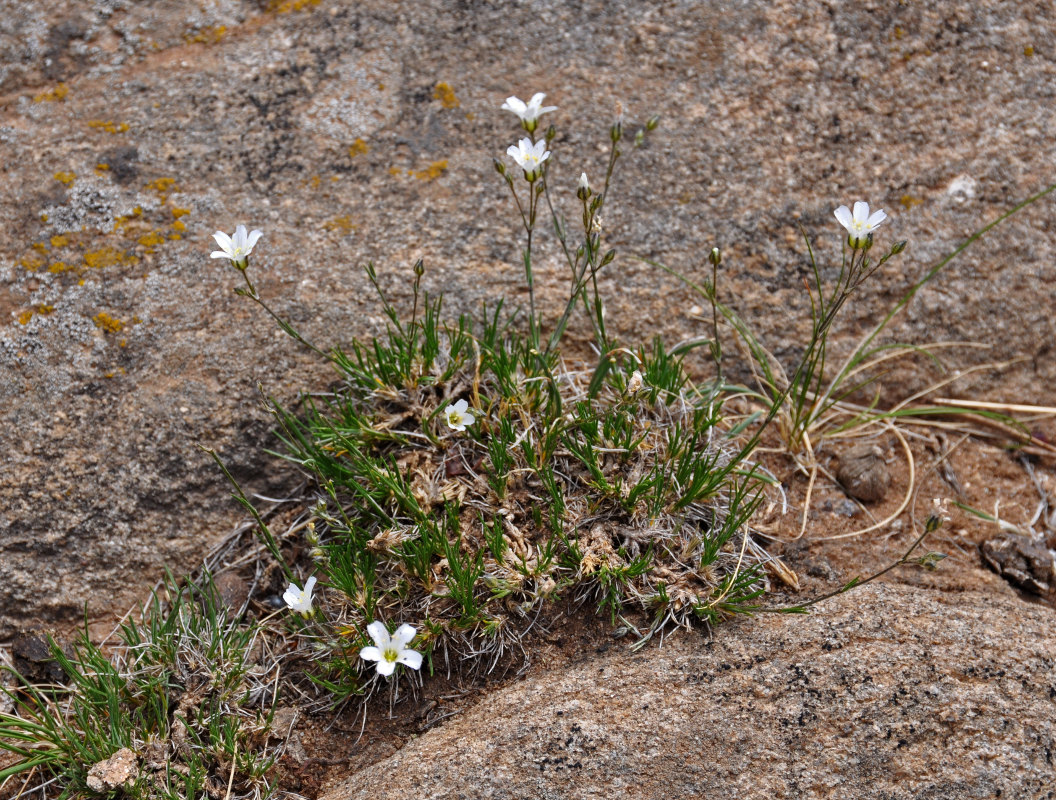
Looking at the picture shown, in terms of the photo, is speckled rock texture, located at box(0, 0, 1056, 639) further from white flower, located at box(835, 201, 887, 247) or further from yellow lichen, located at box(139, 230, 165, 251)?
white flower, located at box(835, 201, 887, 247)

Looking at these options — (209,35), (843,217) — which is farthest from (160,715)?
(209,35)

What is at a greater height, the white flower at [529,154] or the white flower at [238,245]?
the white flower at [529,154]

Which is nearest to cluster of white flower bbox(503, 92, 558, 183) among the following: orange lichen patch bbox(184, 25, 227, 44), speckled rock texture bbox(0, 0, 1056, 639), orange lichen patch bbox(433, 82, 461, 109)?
speckled rock texture bbox(0, 0, 1056, 639)

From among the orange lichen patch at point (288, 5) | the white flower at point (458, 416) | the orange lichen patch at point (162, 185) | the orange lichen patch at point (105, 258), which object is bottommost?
the white flower at point (458, 416)

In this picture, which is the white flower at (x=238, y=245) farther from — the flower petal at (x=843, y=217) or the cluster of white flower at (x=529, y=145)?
the flower petal at (x=843, y=217)

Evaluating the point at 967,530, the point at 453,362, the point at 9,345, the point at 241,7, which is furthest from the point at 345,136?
the point at 967,530

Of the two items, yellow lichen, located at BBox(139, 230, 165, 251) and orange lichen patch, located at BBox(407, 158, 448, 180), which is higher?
orange lichen patch, located at BBox(407, 158, 448, 180)

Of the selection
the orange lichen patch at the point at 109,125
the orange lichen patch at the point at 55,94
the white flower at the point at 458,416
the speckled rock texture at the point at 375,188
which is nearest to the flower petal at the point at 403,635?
the white flower at the point at 458,416

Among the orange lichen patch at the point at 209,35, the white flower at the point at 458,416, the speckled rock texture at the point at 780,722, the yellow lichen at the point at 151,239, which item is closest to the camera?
the speckled rock texture at the point at 780,722
